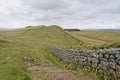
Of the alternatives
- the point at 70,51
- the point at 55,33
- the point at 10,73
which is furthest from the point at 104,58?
the point at 55,33

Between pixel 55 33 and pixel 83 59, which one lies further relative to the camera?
pixel 55 33

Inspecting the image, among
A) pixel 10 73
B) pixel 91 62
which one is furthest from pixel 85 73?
pixel 10 73

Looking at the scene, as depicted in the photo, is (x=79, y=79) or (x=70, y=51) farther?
(x=70, y=51)

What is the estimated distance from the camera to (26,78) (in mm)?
15992

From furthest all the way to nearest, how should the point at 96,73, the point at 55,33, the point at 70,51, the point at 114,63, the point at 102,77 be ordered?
the point at 55,33 → the point at 70,51 → the point at 96,73 → the point at 102,77 → the point at 114,63

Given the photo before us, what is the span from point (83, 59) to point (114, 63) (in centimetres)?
633

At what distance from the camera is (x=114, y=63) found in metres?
14.3

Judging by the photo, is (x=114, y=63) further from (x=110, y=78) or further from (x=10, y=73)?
(x=10, y=73)

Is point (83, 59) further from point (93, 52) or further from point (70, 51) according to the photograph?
point (70, 51)

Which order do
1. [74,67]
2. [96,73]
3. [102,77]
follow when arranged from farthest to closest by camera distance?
[74,67]
[96,73]
[102,77]

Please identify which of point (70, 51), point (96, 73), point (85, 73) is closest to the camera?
point (96, 73)

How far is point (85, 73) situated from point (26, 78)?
467cm

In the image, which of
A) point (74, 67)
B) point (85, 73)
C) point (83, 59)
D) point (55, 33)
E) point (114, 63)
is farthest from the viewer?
point (55, 33)

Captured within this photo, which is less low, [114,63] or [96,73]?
[114,63]
